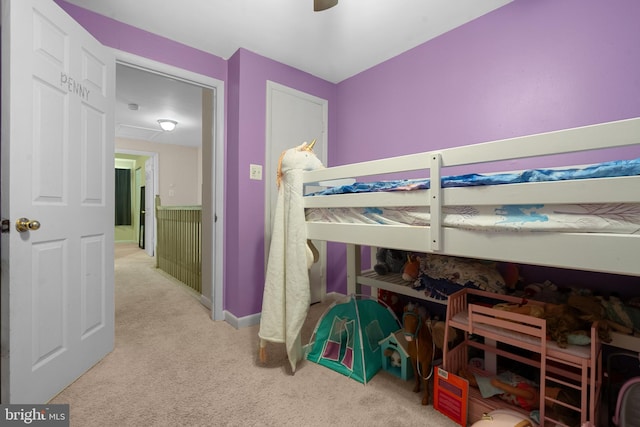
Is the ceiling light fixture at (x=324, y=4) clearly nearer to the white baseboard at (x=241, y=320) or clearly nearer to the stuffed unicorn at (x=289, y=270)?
the stuffed unicorn at (x=289, y=270)

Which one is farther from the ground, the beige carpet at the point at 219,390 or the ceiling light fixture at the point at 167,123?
the ceiling light fixture at the point at 167,123

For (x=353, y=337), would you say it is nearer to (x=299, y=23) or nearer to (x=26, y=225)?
(x=26, y=225)

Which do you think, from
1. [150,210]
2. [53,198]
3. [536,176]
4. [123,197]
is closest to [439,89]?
[536,176]

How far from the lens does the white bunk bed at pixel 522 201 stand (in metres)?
0.80

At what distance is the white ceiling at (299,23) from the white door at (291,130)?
32cm

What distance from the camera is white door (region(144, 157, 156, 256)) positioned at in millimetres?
5488

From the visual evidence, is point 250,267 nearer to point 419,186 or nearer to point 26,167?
point 26,167

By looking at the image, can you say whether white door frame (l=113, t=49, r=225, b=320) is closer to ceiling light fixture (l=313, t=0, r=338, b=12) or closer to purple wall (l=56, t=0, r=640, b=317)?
purple wall (l=56, t=0, r=640, b=317)

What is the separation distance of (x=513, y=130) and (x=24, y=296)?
2664mm

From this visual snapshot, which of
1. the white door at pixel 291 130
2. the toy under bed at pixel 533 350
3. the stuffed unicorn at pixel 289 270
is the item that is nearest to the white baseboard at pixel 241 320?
the white door at pixel 291 130

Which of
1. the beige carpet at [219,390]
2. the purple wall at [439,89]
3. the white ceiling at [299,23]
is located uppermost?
the white ceiling at [299,23]

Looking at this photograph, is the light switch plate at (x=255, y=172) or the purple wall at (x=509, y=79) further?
the light switch plate at (x=255, y=172)

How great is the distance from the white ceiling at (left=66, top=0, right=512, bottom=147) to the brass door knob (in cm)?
142

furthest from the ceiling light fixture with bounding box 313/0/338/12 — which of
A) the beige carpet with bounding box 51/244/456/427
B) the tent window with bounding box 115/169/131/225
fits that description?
the tent window with bounding box 115/169/131/225
